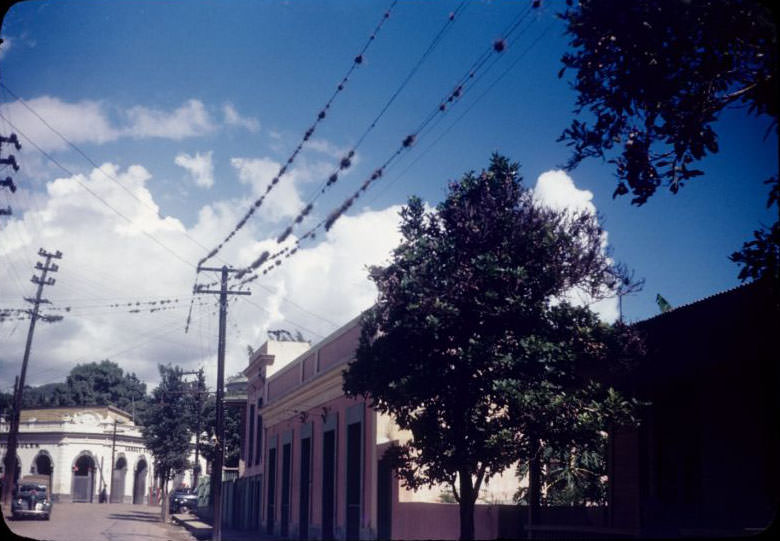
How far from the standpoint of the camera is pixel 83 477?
60.6 metres

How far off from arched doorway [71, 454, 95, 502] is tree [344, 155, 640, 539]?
56.5 meters

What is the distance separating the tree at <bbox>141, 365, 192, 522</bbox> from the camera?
152 feet

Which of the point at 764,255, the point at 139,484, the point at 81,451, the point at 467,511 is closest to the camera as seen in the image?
the point at 764,255

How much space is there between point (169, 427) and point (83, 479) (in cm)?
1969

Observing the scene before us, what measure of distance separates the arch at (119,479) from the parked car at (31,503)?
33863mm

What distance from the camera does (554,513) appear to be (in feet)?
44.8

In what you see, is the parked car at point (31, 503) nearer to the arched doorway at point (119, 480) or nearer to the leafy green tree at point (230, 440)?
the leafy green tree at point (230, 440)

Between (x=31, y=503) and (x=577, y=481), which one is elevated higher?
(x=577, y=481)

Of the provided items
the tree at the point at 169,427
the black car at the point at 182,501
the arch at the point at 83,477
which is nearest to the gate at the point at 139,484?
the arch at the point at 83,477

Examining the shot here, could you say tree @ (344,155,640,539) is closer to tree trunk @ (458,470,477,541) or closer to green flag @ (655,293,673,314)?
tree trunk @ (458,470,477,541)

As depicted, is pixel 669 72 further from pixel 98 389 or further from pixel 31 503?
pixel 98 389

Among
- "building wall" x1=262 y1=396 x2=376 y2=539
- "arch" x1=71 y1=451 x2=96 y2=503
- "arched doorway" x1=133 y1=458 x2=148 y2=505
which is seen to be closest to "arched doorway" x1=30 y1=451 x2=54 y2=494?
"arch" x1=71 y1=451 x2=96 y2=503

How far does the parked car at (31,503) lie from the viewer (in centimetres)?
3206

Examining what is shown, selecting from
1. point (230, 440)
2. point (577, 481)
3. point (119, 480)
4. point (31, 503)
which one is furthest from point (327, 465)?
point (119, 480)
